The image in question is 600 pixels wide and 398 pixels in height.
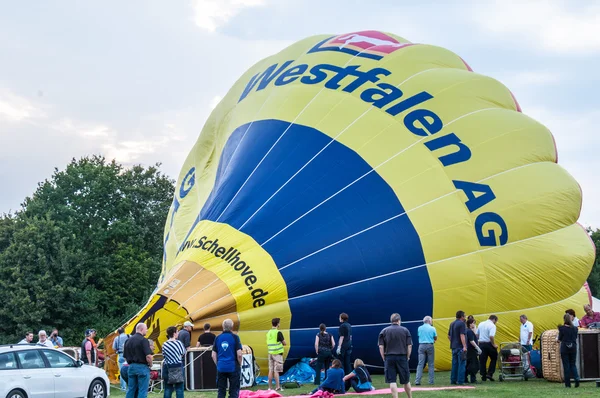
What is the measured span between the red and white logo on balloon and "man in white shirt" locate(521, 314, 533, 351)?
5.44 metres

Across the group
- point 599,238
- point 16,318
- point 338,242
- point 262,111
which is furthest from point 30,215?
point 599,238

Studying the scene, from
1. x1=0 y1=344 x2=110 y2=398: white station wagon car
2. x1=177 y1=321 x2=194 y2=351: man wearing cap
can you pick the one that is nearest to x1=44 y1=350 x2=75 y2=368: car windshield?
x1=0 y1=344 x2=110 y2=398: white station wagon car

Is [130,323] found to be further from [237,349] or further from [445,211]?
[445,211]

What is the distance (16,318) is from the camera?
29062 mm

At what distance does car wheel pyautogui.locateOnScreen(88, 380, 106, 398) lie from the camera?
459 inches

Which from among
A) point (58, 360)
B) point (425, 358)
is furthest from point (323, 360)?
point (58, 360)

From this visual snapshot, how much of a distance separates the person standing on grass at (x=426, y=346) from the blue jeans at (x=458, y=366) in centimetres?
33

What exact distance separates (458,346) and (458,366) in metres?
0.41

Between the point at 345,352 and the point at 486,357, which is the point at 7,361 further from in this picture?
the point at 486,357

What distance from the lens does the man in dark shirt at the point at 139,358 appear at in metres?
9.33

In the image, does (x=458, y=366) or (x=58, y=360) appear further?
(x=458, y=366)

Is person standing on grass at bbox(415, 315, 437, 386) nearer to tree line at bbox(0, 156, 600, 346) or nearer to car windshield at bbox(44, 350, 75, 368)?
car windshield at bbox(44, 350, 75, 368)

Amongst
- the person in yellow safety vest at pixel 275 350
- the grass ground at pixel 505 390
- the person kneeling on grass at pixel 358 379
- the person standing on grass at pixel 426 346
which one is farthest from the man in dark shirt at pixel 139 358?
the person standing on grass at pixel 426 346

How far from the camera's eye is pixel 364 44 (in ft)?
48.8
